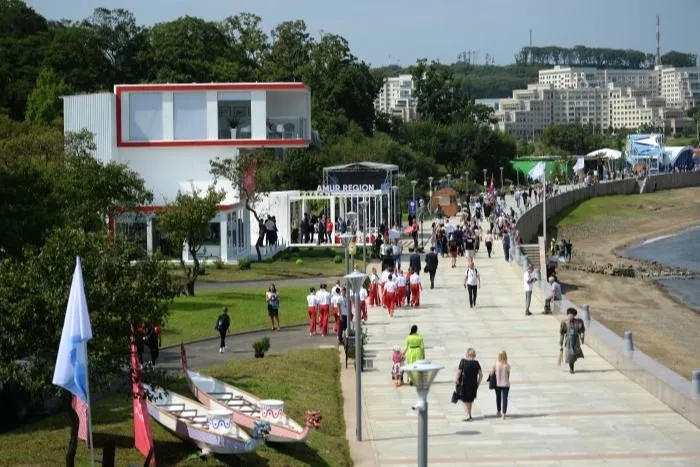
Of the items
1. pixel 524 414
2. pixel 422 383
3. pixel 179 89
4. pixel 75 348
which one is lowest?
pixel 524 414

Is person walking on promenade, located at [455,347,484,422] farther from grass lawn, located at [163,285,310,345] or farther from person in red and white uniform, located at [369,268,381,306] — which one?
person in red and white uniform, located at [369,268,381,306]

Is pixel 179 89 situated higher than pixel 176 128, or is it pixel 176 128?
pixel 179 89

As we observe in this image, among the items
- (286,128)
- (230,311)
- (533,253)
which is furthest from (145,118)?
(230,311)

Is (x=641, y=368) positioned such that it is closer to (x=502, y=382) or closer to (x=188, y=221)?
(x=502, y=382)

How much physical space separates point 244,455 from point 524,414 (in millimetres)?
6595

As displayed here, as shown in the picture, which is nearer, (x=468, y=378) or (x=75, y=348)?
(x=75, y=348)

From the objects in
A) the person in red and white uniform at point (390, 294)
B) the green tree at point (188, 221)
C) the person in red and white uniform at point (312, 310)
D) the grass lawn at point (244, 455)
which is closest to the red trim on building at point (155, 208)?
the green tree at point (188, 221)

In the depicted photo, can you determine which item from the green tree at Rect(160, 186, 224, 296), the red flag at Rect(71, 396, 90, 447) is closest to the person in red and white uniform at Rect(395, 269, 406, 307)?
the green tree at Rect(160, 186, 224, 296)

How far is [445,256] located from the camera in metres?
57.0

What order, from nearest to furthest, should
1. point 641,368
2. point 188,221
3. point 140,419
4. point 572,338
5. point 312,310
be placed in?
point 140,419 → point 641,368 → point 572,338 → point 312,310 → point 188,221

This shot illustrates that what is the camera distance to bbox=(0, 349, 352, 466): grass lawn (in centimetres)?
2042

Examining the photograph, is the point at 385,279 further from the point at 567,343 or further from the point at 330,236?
the point at 330,236

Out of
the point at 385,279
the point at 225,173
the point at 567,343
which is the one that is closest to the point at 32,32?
the point at 225,173

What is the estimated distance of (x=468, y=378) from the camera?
24.1 meters
